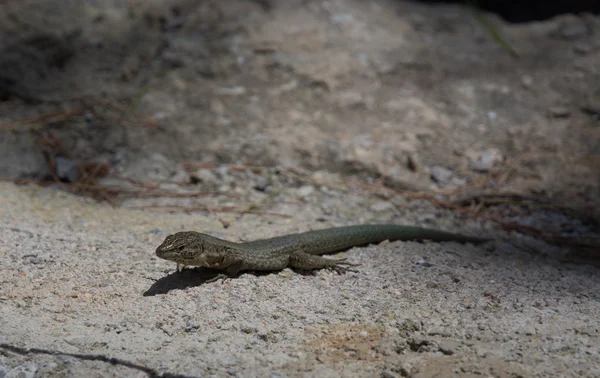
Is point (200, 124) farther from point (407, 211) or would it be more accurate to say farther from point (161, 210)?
point (407, 211)

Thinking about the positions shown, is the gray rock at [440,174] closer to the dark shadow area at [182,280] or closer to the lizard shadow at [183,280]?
the lizard shadow at [183,280]

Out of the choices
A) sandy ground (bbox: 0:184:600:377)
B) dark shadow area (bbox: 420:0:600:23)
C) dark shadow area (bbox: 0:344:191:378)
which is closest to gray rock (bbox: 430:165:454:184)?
sandy ground (bbox: 0:184:600:377)

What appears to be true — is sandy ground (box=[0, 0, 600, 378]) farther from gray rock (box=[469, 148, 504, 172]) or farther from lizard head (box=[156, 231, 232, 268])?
lizard head (box=[156, 231, 232, 268])

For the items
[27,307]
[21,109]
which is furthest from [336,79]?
[27,307]

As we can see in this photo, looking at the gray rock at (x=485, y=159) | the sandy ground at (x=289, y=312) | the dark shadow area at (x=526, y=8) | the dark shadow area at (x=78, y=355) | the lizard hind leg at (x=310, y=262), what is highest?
the dark shadow area at (x=526, y=8)

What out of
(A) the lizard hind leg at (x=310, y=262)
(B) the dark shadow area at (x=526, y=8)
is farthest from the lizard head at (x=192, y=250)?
(B) the dark shadow area at (x=526, y=8)

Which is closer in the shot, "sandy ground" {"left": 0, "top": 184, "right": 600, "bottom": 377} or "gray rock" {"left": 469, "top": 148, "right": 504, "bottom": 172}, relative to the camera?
"sandy ground" {"left": 0, "top": 184, "right": 600, "bottom": 377}
